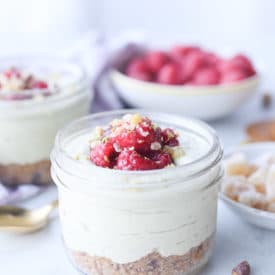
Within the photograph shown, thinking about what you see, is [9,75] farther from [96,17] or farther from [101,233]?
[96,17]

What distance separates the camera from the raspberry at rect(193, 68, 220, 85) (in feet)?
5.06

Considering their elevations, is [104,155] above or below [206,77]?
above

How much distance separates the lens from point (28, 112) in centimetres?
121

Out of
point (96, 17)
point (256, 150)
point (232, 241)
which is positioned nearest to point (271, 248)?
point (232, 241)

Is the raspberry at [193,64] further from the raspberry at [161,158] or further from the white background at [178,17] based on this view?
the white background at [178,17]

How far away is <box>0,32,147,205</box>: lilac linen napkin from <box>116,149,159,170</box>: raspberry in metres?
0.70

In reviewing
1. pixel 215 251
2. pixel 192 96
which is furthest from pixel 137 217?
pixel 192 96

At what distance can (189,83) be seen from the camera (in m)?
1.57

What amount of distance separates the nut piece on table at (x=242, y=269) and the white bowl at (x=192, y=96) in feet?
2.06

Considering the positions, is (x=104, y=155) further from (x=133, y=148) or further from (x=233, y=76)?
(x=233, y=76)

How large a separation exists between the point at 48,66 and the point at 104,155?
0.63 metres

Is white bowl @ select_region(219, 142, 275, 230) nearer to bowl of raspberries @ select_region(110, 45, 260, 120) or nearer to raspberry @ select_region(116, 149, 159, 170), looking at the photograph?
raspberry @ select_region(116, 149, 159, 170)

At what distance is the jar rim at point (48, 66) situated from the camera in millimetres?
1200

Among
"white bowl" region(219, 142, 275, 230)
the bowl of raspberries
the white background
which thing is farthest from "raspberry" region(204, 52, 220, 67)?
the white background
